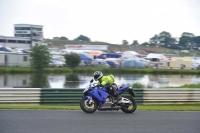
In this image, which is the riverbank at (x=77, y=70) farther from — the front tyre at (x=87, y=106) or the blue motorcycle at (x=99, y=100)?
the front tyre at (x=87, y=106)

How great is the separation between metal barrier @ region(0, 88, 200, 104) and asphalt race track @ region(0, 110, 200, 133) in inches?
84.7

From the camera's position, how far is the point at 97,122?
9172 millimetres

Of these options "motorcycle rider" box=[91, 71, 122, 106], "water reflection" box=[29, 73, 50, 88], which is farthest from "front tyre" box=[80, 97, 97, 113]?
"water reflection" box=[29, 73, 50, 88]

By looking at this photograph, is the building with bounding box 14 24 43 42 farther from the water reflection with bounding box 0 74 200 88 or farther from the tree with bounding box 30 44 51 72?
the water reflection with bounding box 0 74 200 88

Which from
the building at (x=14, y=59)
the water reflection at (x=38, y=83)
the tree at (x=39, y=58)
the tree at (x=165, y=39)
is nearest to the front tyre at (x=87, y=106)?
the water reflection at (x=38, y=83)

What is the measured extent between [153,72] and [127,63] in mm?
3265

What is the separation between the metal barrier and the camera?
13.0 metres

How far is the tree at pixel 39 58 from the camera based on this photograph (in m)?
36.3

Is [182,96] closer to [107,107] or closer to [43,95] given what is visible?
[107,107]

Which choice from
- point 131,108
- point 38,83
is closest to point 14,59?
point 38,83

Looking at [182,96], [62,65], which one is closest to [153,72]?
[62,65]

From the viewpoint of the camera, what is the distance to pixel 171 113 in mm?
11469

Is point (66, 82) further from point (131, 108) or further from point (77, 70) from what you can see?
point (131, 108)

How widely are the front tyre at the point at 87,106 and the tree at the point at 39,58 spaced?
25655mm
